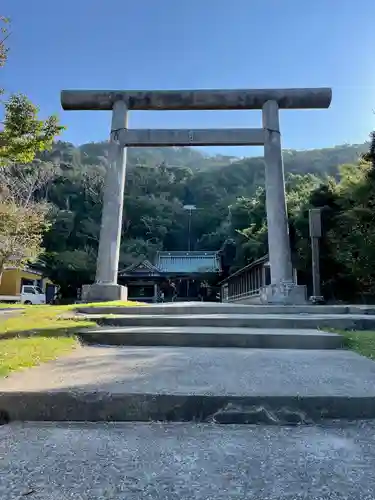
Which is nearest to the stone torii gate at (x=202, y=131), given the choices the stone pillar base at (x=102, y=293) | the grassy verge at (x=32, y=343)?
the stone pillar base at (x=102, y=293)

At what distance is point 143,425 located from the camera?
1792mm

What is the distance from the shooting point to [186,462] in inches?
56.6

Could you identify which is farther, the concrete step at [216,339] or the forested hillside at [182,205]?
the forested hillside at [182,205]

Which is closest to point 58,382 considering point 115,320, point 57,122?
point 115,320

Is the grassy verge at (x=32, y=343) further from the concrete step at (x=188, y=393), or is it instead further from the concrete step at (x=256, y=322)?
the concrete step at (x=256, y=322)

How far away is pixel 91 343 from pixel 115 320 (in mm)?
901

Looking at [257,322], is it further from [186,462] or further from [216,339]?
[186,462]

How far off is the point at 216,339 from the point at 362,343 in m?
1.24

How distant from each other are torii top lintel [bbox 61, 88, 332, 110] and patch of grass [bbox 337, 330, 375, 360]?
776cm

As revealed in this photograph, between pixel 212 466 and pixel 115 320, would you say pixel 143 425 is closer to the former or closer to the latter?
pixel 212 466

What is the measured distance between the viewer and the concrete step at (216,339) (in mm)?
3320

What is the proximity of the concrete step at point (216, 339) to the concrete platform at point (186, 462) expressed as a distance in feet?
5.01

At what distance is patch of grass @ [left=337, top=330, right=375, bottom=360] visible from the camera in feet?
9.92

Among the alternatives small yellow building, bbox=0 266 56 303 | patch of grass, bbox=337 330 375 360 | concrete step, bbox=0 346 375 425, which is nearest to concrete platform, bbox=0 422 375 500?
concrete step, bbox=0 346 375 425
